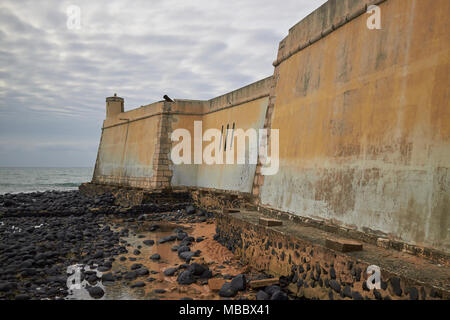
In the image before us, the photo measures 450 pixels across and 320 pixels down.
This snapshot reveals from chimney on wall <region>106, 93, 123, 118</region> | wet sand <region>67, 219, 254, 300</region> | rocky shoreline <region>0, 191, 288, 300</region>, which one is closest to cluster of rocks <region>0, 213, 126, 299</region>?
rocky shoreline <region>0, 191, 288, 300</region>

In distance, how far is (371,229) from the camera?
5.09 meters

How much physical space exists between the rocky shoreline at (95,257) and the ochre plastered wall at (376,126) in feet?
6.13

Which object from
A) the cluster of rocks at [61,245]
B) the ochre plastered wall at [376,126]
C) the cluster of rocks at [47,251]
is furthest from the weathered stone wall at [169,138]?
the cluster of rocks at [47,251]

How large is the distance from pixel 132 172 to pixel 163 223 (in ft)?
21.0

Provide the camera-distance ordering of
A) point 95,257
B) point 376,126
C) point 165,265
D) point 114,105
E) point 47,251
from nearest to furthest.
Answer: point 376,126 < point 165,265 < point 95,257 < point 47,251 < point 114,105

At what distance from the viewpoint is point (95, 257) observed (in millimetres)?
7484

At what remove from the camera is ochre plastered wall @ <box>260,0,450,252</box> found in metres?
4.25

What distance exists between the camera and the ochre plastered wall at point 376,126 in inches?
167

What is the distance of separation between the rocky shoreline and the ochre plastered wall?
1868mm

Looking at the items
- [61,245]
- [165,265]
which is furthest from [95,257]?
[165,265]

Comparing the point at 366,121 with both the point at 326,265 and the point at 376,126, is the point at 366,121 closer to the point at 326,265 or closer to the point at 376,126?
the point at 376,126

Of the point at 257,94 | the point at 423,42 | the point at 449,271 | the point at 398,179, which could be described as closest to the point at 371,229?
Result: the point at 398,179

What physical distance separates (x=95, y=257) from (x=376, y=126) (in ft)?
19.7

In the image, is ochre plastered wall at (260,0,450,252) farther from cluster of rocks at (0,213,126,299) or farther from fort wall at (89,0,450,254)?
cluster of rocks at (0,213,126,299)
